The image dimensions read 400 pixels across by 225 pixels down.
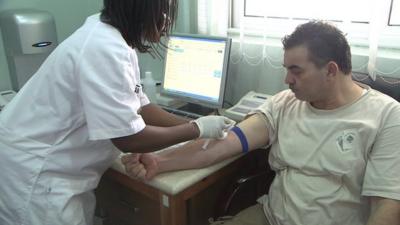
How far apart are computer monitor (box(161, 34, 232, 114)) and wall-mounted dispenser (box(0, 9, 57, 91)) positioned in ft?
1.88

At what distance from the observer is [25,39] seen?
1690 mm

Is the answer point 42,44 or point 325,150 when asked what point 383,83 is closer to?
point 325,150

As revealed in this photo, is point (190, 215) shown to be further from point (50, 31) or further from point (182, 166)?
point (50, 31)

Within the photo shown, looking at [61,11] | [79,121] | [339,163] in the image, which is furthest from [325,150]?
[61,11]

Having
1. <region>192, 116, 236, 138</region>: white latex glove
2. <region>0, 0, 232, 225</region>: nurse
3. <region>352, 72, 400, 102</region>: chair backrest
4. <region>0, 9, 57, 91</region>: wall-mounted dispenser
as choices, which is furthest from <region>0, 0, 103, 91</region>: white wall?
<region>352, 72, 400, 102</region>: chair backrest

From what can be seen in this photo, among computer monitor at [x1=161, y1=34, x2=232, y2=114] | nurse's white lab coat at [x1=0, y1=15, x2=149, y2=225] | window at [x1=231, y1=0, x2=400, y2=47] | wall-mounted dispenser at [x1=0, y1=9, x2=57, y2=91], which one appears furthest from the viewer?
computer monitor at [x1=161, y1=34, x2=232, y2=114]

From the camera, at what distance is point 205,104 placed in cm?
189

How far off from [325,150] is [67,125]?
2.81ft

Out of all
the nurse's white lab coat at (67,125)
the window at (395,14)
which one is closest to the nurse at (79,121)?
the nurse's white lab coat at (67,125)

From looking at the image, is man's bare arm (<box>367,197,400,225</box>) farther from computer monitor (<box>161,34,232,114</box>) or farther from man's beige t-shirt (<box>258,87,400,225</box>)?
computer monitor (<box>161,34,232,114</box>)

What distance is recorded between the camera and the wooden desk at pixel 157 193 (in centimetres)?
129

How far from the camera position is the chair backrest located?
1408 mm

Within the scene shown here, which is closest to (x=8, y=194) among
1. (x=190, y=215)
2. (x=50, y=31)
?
(x=190, y=215)

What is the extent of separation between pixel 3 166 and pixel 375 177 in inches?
46.4
